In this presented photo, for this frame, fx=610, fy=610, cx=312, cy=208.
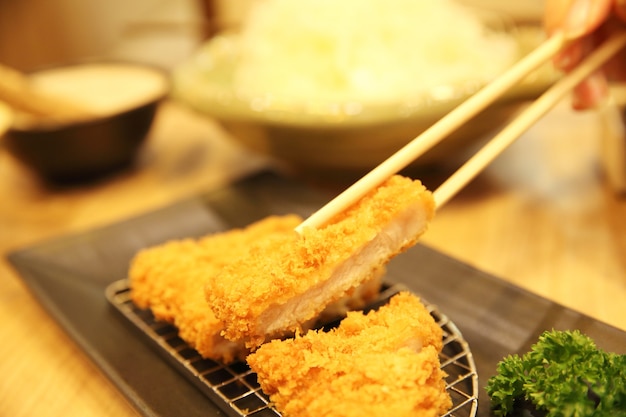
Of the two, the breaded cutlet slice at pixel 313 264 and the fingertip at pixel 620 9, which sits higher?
the fingertip at pixel 620 9

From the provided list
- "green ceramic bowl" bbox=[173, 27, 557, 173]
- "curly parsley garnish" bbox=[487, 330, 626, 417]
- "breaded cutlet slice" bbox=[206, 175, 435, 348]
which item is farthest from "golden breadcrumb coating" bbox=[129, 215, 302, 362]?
"curly parsley garnish" bbox=[487, 330, 626, 417]

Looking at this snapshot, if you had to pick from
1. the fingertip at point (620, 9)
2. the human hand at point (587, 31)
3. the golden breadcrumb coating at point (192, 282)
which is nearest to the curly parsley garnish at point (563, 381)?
the golden breadcrumb coating at point (192, 282)

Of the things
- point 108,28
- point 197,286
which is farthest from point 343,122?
point 108,28

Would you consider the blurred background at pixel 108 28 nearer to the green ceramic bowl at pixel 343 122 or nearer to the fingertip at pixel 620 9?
the green ceramic bowl at pixel 343 122

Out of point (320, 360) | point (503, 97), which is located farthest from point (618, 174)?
point (320, 360)

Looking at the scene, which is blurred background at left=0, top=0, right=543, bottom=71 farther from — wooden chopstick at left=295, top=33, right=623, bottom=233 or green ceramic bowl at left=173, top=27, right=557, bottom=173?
wooden chopstick at left=295, top=33, right=623, bottom=233

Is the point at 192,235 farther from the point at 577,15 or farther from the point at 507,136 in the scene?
the point at 577,15

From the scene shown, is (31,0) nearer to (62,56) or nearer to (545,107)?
(62,56)
